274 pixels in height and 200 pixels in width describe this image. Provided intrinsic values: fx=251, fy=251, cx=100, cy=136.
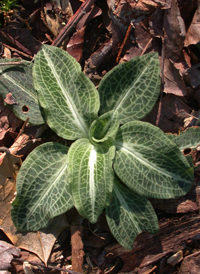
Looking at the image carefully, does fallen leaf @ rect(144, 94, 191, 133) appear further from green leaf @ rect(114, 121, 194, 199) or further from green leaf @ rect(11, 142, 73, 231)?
green leaf @ rect(11, 142, 73, 231)

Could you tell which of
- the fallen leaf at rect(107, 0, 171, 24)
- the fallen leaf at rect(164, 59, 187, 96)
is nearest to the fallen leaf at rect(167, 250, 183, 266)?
the fallen leaf at rect(164, 59, 187, 96)

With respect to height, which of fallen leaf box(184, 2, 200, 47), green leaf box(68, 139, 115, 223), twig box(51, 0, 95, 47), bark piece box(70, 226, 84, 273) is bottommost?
bark piece box(70, 226, 84, 273)

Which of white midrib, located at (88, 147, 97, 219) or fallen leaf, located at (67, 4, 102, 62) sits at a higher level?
fallen leaf, located at (67, 4, 102, 62)

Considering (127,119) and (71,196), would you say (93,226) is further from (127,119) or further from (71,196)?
(127,119)

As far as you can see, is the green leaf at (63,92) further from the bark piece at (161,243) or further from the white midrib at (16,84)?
the bark piece at (161,243)

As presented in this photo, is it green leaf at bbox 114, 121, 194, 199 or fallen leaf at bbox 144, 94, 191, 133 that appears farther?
fallen leaf at bbox 144, 94, 191, 133

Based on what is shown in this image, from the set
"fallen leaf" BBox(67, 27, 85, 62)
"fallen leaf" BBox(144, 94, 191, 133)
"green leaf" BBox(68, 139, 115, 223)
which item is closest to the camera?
"green leaf" BBox(68, 139, 115, 223)
